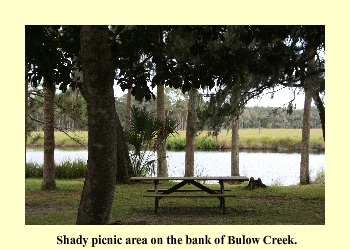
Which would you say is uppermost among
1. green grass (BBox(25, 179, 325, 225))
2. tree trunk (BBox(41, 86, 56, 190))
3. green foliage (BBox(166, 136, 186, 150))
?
tree trunk (BBox(41, 86, 56, 190))

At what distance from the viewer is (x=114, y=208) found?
7465mm

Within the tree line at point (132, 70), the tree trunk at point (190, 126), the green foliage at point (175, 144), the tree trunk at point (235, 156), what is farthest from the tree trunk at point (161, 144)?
the green foliage at point (175, 144)

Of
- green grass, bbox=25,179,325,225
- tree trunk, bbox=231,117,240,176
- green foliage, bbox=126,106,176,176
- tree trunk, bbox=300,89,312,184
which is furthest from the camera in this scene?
tree trunk, bbox=231,117,240,176

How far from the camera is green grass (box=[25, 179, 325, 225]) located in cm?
647

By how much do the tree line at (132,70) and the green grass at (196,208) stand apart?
4.70 ft

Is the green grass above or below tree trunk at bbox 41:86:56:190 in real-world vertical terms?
below

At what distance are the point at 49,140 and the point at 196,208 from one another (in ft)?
11.2

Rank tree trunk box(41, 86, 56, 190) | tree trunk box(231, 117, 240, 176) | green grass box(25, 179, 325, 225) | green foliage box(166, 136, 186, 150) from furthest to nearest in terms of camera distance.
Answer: green foliage box(166, 136, 186, 150) → tree trunk box(231, 117, 240, 176) → tree trunk box(41, 86, 56, 190) → green grass box(25, 179, 325, 225)

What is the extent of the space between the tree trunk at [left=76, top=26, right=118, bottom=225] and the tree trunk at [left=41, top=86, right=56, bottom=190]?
5.24 meters

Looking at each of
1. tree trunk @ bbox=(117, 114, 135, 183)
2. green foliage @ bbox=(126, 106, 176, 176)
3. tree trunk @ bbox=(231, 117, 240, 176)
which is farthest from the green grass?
tree trunk @ bbox=(231, 117, 240, 176)

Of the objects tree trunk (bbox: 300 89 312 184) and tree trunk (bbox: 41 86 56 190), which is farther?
tree trunk (bbox: 300 89 312 184)

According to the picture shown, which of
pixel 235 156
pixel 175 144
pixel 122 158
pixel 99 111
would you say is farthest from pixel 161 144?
pixel 175 144

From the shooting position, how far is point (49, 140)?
30.6 ft

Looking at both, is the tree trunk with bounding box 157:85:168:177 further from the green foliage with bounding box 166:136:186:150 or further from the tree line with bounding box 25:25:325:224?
the green foliage with bounding box 166:136:186:150
